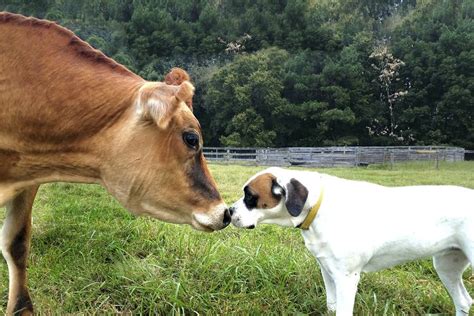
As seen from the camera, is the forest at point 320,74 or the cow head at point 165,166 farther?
the forest at point 320,74

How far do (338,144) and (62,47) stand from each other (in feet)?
139

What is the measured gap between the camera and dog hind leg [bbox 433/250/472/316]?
3641mm

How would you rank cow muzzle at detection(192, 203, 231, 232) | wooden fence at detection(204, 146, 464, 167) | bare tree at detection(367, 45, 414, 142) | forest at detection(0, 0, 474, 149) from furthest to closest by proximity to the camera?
bare tree at detection(367, 45, 414, 142) < forest at detection(0, 0, 474, 149) < wooden fence at detection(204, 146, 464, 167) < cow muzzle at detection(192, 203, 231, 232)

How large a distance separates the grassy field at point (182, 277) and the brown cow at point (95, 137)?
1.06m

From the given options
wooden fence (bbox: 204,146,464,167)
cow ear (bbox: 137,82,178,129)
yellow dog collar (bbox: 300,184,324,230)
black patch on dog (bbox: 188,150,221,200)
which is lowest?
wooden fence (bbox: 204,146,464,167)

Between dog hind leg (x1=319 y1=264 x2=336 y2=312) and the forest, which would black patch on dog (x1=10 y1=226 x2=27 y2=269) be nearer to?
dog hind leg (x1=319 y1=264 x2=336 y2=312)

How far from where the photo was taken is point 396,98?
45.9m

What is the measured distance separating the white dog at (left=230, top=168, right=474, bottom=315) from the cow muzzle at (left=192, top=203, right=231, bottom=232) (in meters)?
0.71

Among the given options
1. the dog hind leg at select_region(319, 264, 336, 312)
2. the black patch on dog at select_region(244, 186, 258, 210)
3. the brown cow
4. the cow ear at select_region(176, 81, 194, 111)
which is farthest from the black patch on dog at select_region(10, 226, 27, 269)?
the dog hind leg at select_region(319, 264, 336, 312)

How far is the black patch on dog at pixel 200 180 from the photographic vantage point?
2734mm

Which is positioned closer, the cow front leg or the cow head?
the cow head

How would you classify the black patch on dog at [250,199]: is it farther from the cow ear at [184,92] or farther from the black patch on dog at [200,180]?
the cow ear at [184,92]

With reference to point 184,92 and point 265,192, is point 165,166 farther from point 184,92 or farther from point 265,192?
point 265,192

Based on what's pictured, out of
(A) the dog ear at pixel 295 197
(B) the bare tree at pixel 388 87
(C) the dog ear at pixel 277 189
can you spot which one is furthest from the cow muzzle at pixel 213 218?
(B) the bare tree at pixel 388 87
